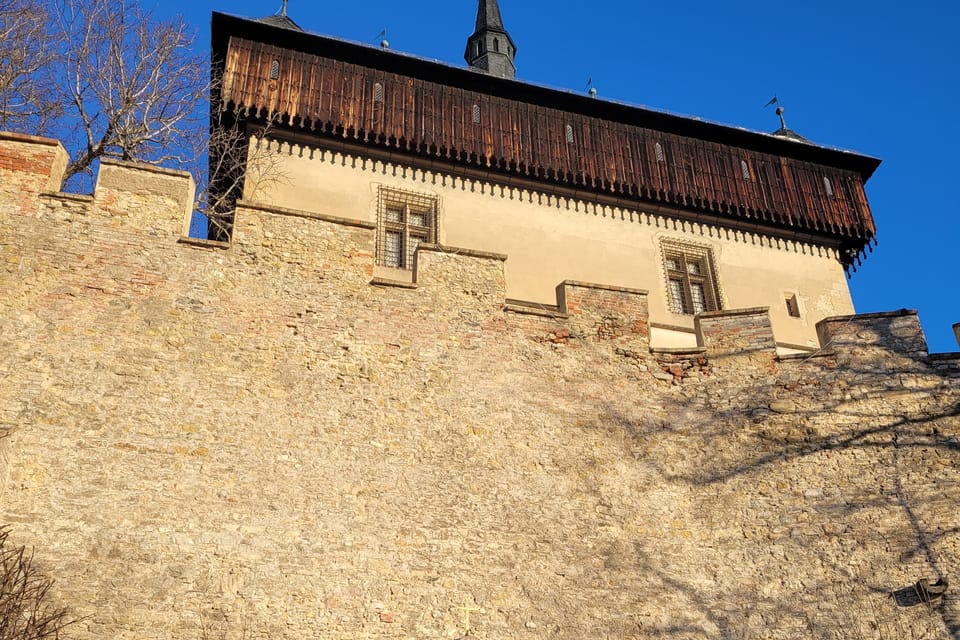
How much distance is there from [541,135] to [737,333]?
6639mm

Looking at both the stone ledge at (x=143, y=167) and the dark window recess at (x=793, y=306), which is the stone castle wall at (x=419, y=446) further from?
the dark window recess at (x=793, y=306)

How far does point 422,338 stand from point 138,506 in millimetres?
3319

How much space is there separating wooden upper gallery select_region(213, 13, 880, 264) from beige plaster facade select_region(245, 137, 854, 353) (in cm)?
34

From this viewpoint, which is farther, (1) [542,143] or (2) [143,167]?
(1) [542,143]

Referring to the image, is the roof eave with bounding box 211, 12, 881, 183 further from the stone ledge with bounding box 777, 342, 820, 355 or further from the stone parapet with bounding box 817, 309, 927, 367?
the stone parapet with bounding box 817, 309, 927, 367

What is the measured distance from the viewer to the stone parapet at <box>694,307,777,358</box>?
1057cm

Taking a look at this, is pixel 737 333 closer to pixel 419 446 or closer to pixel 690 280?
pixel 419 446

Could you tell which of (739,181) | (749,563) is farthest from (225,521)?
(739,181)

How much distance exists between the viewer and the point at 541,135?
52.5 ft

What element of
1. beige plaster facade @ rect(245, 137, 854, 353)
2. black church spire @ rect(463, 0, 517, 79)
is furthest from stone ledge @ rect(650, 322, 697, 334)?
black church spire @ rect(463, 0, 517, 79)

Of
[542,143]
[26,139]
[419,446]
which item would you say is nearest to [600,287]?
[419,446]

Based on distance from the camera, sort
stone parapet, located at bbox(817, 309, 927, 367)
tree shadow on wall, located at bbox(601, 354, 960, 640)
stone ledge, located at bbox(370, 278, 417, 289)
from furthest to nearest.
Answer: stone parapet, located at bbox(817, 309, 927, 367) < stone ledge, located at bbox(370, 278, 417, 289) < tree shadow on wall, located at bbox(601, 354, 960, 640)

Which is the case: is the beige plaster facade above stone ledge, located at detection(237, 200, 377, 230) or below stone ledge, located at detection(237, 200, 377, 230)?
above

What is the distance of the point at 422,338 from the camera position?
31.9ft
